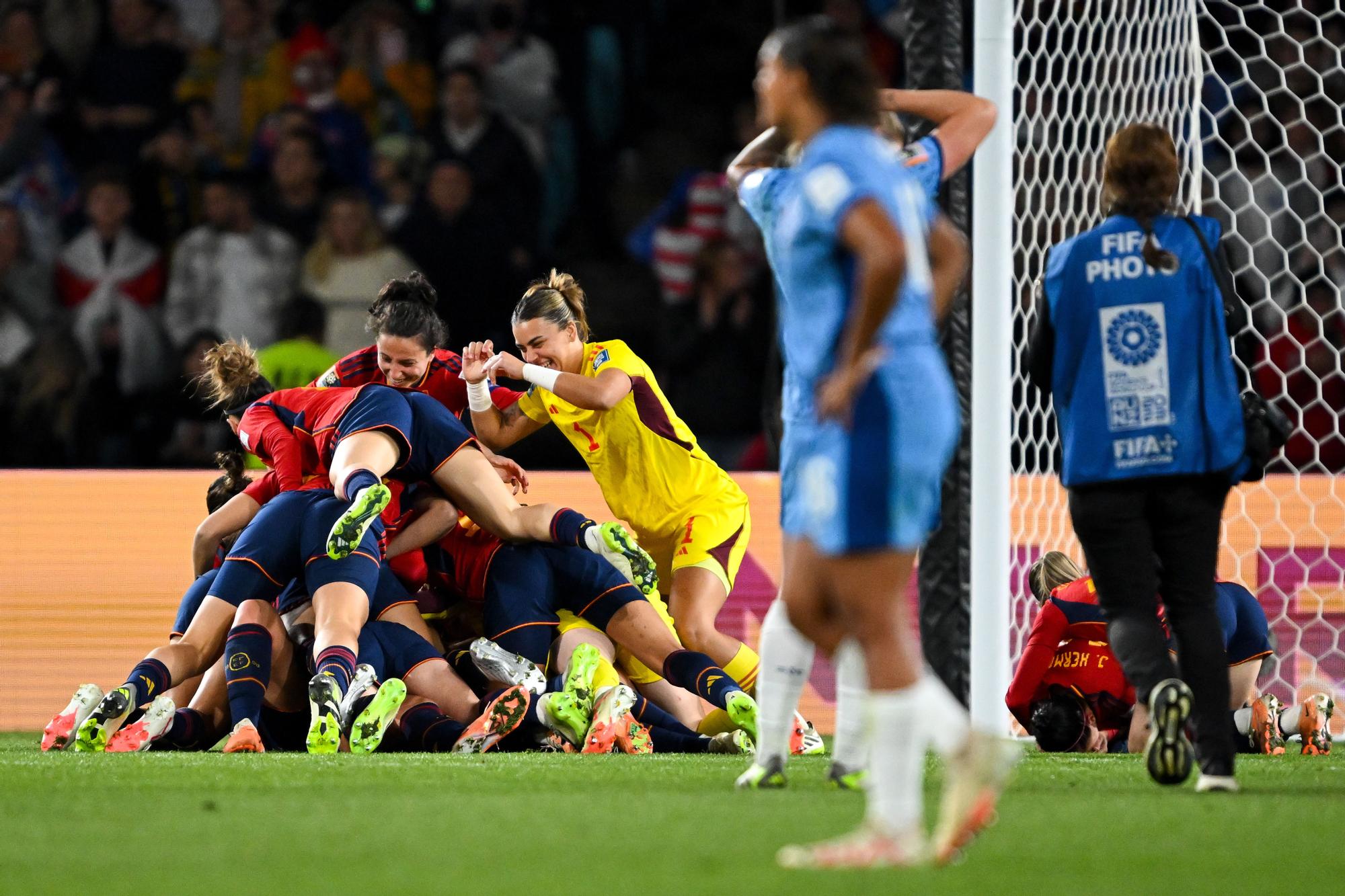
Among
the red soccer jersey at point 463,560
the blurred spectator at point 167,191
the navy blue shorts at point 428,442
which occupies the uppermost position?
the blurred spectator at point 167,191

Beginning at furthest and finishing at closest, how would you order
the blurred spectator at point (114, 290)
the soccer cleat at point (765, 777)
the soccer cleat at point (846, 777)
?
1. the blurred spectator at point (114, 290)
2. the soccer cleat at point (846, 777)
3. the soccer cleat at point (765, 777)

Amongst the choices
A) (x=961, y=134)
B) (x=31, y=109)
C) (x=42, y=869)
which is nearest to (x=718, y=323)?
(x=31, y=109)

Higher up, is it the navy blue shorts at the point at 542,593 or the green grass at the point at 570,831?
the navy blue shorts at the point at 542,593

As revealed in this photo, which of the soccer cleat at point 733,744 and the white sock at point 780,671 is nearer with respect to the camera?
the white sock at point 780,671

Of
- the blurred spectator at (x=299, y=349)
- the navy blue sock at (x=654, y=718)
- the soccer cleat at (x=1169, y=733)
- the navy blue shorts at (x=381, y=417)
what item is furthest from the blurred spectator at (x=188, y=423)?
the soccer cleat at (x=1169, y=733)

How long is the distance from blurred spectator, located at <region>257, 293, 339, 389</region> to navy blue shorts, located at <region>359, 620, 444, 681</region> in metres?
3.18

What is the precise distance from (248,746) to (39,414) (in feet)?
13.9

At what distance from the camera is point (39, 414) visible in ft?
30.1

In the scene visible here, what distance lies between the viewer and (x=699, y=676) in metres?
5.84

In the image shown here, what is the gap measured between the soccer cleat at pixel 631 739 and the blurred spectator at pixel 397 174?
15.5 ft

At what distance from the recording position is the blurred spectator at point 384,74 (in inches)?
398

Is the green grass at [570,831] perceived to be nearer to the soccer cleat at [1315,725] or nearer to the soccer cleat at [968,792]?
the soccer cleat at [968,792]

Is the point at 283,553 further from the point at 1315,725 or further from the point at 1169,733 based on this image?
the point at 1315,725

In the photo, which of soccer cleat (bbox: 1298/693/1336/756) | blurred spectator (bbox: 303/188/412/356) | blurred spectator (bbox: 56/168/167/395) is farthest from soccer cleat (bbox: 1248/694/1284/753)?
blurred spectator (bbox: 56/168/167/395)
